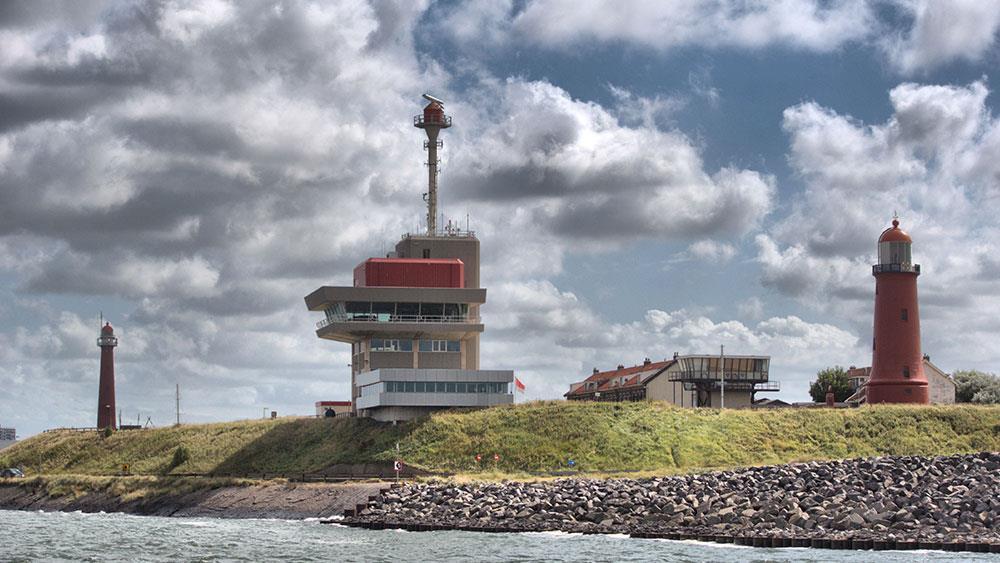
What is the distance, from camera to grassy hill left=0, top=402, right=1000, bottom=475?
96562 mm

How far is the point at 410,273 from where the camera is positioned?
113688 millimetres

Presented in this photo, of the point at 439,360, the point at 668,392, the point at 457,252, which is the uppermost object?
the point at 457,252

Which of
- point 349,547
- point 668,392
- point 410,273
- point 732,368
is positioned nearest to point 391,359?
point 410,273

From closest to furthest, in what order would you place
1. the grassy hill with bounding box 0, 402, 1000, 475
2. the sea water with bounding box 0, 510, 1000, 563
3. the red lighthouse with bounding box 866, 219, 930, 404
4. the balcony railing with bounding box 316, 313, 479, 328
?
1. the sea water with bounding box 0, 510, 1000, 563
2. the grassy hill with bounding box 0, 402, 1000, 475
3. the red lighthouse with bounding box 866, 219, 930, 404
4. the balcony railing with bounding box 316, 313, 479, 328

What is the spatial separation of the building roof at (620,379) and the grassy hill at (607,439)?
27.0 m

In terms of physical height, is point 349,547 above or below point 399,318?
below

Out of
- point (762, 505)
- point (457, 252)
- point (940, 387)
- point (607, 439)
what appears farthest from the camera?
point (940, 387)

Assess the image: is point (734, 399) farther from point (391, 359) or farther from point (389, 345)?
point (389, 345)

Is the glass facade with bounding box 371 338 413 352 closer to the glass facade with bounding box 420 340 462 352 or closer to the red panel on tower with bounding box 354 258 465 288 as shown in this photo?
the glass facade with bounding box 420 340 462 352

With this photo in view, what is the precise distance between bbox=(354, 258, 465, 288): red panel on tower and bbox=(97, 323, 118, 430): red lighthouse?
50800 millimetres

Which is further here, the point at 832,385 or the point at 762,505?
the point at 832,385

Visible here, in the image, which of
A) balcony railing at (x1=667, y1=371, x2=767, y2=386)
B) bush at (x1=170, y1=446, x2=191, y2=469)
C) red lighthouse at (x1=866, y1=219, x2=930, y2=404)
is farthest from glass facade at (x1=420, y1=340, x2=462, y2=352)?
red lighthouse at (x1=866, y1=219, x2=930, y2=404)

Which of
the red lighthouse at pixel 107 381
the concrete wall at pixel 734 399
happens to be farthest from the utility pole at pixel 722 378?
the red lighthouse at pixel 107 381

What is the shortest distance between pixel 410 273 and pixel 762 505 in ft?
167
